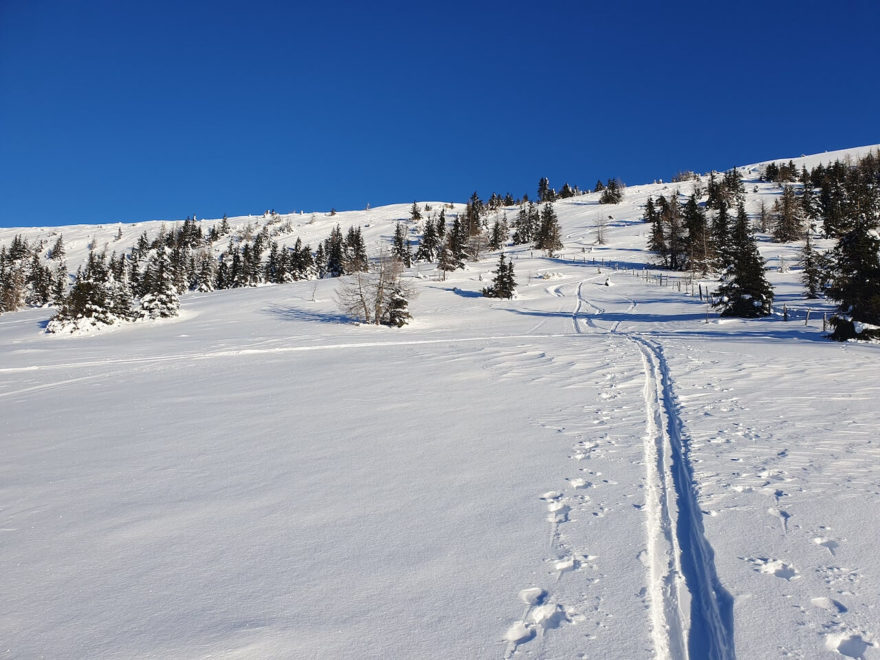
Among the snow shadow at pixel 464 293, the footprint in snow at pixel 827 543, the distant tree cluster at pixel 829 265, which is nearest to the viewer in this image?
the footprint in snow at pixel 827 543

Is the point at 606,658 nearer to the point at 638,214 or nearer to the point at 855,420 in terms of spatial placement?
the point at 855,420

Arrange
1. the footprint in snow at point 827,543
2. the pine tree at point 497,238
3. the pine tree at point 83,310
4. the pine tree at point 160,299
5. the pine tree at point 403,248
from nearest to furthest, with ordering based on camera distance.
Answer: the footprint in snow at point 827,543 < the pine tree at point 83,310 < the pine tree at point 160,299 < the pine tree at point 403,248 < the pine tree at point 497,238

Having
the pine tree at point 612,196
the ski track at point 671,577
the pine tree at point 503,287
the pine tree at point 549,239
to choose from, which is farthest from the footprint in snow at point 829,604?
the pine tree at point 612,196

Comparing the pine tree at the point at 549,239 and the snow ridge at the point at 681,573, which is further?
the pine tree at the point at 549,239

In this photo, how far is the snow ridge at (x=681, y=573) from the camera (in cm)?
316

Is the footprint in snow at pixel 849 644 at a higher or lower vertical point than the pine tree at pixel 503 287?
lower

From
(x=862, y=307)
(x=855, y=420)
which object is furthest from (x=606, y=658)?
(x=862, y=307)

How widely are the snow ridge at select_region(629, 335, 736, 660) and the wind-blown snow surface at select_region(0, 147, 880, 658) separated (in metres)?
0.02

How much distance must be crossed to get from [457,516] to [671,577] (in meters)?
2.12

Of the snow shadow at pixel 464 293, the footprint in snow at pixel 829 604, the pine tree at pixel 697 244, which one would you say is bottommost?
the footprint in snow at pixel 829 604

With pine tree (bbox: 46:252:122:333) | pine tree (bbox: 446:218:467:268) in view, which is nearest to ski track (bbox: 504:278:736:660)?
pine tree (bbox: 46:252:122:333)

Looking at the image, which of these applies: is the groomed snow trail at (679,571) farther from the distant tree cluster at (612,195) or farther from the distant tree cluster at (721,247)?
the distant tree cluster at (612,195)

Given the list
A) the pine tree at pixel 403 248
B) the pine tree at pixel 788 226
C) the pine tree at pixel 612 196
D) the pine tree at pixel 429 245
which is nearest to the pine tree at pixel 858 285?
the pine tree at pixel 403 248

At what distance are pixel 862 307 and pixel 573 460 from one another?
17.1 m
